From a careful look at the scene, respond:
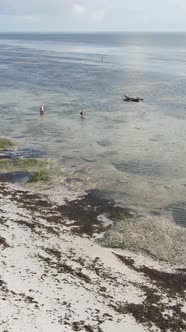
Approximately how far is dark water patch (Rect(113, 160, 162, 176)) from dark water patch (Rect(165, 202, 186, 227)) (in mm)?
7326

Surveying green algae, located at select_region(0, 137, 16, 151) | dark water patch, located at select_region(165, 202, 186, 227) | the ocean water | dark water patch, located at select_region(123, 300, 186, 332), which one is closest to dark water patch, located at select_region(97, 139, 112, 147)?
the ocean water

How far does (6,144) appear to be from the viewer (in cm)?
5375

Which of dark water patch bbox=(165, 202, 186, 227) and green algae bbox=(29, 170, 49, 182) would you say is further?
green algae bbox=(29, 170, 49, 182)

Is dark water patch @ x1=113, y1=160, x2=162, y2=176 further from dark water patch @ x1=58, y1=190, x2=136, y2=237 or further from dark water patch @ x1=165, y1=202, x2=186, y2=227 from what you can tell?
dark water patch @ x1=165, y1=202, x2=186, y2=227

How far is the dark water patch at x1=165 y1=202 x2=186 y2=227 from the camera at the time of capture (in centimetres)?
3553

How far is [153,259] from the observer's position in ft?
98.6

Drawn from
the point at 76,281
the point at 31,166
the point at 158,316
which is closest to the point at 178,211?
the point at 76,281

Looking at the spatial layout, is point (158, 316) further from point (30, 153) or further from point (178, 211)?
point (30, 153)

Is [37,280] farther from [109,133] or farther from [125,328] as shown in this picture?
[109,133]

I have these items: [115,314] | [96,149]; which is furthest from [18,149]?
[115,314]

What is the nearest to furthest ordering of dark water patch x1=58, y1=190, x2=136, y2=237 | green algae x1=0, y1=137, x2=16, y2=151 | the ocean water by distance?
dark water patch x1=58, y1=190, x2=136, y2=237 < the ocean water < green algae x1=0, y1=137, x2=16, y2=151

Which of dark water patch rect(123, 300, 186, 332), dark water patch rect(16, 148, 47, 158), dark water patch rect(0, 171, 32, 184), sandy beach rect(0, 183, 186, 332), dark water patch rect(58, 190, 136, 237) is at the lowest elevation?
dark water patch rect(123, 300, 186, 332)

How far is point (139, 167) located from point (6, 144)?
17.2 meters

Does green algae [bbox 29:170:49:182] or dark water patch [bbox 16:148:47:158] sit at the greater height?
dark water patch [bbox 16:148:47:158]
